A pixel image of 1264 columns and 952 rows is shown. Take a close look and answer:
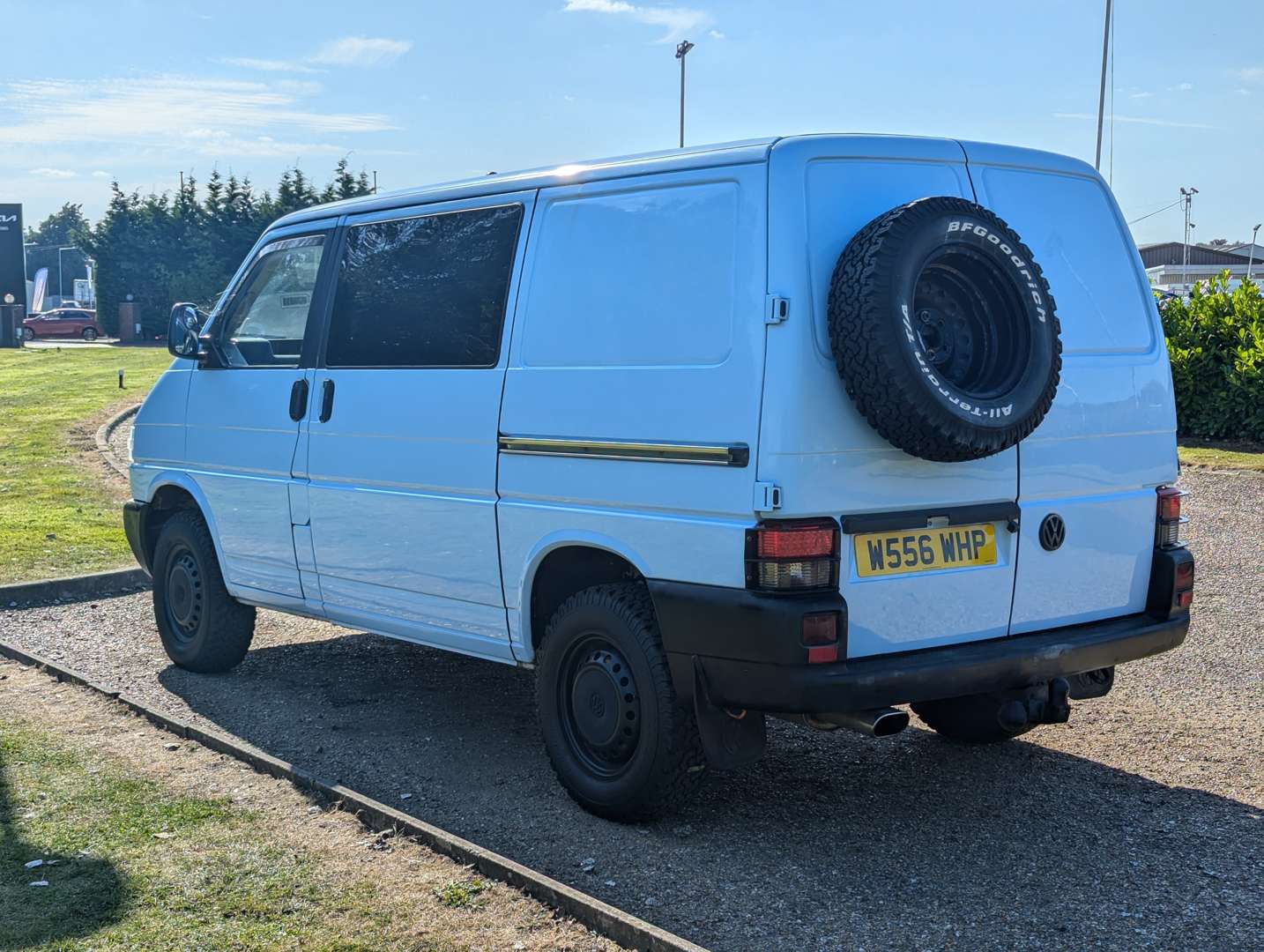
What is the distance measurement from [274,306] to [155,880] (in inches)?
127

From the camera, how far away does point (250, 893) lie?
438 cm

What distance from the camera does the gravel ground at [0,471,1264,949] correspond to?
13.8 feet

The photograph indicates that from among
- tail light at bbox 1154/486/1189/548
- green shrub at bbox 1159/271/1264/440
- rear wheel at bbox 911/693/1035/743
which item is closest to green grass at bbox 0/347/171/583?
rear wheel at bbox 911/693/1035/743

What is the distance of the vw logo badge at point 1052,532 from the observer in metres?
4.98

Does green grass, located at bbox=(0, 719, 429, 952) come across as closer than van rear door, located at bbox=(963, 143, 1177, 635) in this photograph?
Yes

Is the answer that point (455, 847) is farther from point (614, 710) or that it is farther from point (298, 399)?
point (298, 399)

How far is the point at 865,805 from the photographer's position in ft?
17.5

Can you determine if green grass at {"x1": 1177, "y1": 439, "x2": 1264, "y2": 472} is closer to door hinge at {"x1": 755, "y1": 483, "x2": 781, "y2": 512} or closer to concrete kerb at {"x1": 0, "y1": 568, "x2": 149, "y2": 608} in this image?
concrete kerb at {"x1": 0, "y1": 568, "x2": 149, "y2": 608}

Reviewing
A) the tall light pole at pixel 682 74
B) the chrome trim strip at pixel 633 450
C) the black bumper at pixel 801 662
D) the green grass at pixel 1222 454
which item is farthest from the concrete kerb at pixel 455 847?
the tall light pole at pixel 682 74

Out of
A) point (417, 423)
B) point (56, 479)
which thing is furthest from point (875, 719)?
point (56, 479)

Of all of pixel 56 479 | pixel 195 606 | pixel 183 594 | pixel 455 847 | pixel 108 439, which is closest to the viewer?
pixel 455 847

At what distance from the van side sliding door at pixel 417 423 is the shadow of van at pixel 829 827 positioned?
0.57m

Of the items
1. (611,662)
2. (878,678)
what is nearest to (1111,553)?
(878,678)

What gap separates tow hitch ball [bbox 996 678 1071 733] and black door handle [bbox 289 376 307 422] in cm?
340
